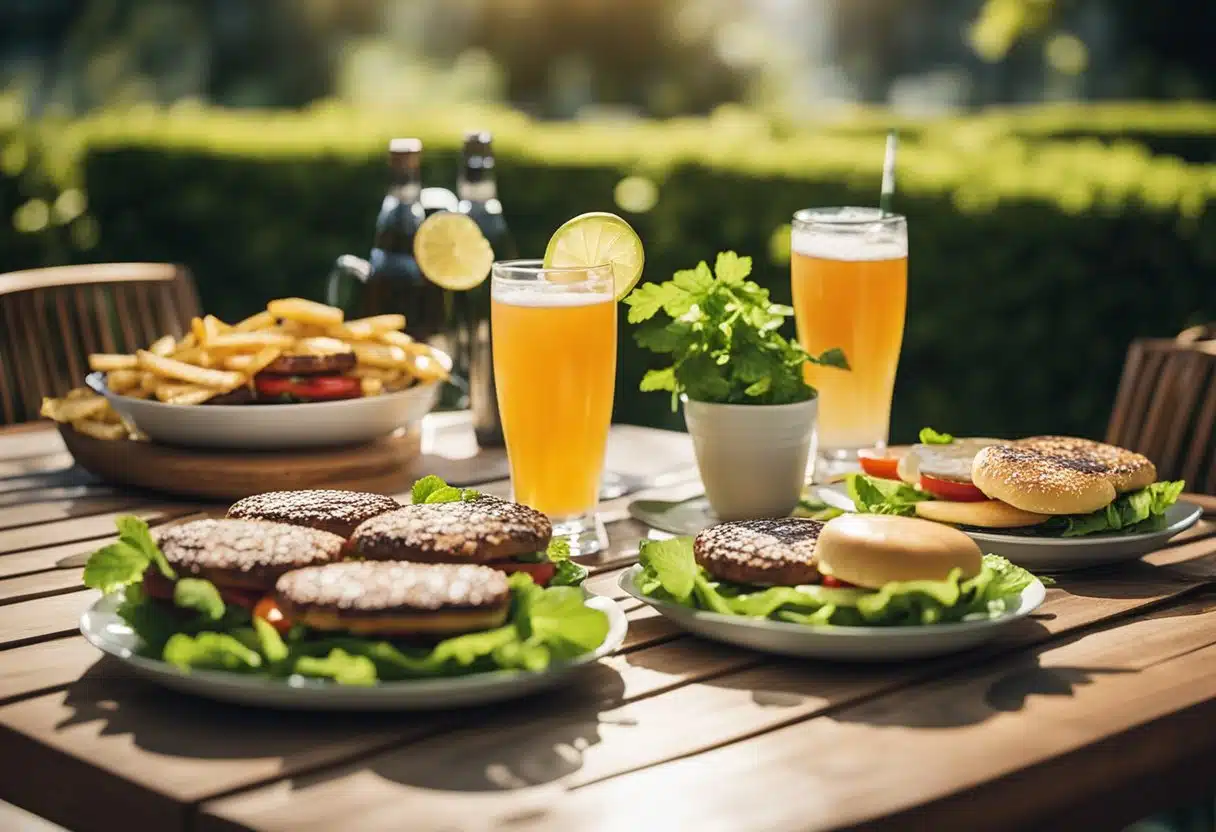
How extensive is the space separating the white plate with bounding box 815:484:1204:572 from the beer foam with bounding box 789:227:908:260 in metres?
0.51

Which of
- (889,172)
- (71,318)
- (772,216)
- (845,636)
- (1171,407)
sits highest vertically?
(889,172)

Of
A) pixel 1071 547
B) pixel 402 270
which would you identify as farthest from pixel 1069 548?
pixel 402 270

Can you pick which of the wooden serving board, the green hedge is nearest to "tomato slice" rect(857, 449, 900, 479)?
the wooden serving board

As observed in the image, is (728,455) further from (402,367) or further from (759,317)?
(402,367)

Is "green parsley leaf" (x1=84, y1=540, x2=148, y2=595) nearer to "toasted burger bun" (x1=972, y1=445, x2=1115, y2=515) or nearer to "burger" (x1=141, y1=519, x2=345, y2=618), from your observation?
"burger" (x1=141, y1=519, x2=345, y2=618)

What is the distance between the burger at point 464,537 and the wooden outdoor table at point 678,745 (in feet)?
0.39

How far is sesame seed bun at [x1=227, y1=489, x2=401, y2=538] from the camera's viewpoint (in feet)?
4.54

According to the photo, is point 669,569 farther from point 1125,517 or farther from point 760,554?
point 1125,517

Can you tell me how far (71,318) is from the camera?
288 centimetres

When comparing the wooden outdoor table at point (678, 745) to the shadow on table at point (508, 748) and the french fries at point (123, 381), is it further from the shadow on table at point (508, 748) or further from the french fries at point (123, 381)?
the french fries at point (123, 381)

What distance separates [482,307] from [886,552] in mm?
1123

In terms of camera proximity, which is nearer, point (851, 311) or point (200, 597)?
point (200, 597)

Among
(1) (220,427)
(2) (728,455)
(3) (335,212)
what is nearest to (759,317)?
(2) (728,455)

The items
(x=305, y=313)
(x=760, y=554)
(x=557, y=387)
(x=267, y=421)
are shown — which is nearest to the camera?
(x=760, y=554)
